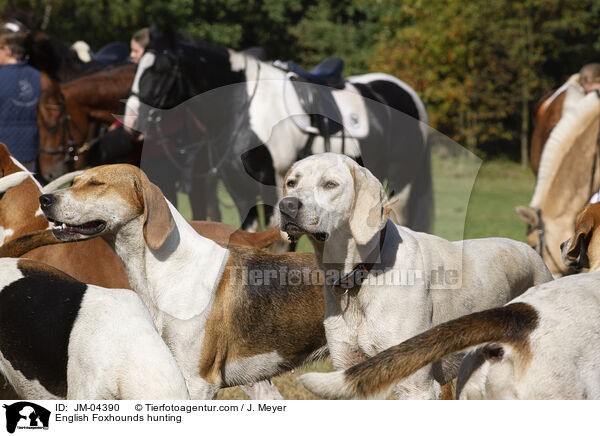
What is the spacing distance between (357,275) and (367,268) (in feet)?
0.23

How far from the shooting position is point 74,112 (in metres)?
8.25

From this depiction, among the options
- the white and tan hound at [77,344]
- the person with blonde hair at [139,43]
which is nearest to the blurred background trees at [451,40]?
the person with blonde hair at [139,43]

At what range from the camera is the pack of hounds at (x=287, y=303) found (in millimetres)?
2852

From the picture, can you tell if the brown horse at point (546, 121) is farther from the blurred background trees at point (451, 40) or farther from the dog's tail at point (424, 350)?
the blurred background trees at point (451, 40)

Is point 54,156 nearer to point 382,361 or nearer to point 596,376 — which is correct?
point 382,361

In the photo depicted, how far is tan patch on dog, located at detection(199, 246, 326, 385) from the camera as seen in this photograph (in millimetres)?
4004

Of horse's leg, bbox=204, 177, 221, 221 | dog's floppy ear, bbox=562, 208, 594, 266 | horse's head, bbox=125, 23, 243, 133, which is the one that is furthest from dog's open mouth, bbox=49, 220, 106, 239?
horse's head, bbox=125, 23, 243, 133

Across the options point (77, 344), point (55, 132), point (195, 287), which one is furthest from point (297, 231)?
point (55, 132)

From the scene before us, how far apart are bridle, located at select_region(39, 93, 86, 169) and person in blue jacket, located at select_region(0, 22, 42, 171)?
0.20 meters

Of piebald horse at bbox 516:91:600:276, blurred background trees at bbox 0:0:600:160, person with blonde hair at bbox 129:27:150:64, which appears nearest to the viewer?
piebald horse at bbox 516:91:600:276

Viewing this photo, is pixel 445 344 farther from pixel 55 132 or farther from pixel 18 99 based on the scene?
pixel 55 132

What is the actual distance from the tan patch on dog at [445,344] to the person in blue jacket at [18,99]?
5510 millimetres

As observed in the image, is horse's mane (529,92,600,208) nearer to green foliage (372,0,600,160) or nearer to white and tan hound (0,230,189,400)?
white and tan hound (0,230,189,400)
